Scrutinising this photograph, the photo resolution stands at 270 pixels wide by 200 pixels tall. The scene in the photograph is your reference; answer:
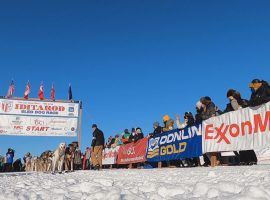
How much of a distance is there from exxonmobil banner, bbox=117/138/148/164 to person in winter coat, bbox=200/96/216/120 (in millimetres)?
5021

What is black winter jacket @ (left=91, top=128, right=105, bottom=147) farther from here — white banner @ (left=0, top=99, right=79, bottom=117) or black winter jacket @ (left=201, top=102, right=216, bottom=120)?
white banner @ (left=0, top=99, right=79, bottom=117)

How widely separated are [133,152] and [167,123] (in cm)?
366

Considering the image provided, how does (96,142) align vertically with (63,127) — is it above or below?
below

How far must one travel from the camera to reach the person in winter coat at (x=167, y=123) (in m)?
14.4

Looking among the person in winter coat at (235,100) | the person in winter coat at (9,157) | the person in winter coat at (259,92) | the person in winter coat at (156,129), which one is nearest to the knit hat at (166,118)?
the person in winter coat at (156,129)

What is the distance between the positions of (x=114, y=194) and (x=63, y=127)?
2625 cm

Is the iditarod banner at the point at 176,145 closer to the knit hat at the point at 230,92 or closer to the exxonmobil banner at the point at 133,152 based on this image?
the exxonmobil banner at the point at 133,152

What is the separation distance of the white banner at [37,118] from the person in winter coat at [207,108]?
1919cm

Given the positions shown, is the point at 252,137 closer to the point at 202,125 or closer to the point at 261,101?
the point at 261,101

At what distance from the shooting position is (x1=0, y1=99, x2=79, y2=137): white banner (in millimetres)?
29094

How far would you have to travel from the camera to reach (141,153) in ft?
54.3

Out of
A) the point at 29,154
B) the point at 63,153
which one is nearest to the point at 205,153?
the point at 63,153

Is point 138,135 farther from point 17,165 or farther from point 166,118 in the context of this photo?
point 17,165

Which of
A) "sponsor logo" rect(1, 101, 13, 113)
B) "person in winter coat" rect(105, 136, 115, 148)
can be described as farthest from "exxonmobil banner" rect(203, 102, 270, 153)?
"sponsor logo" rect(1, 101, 13, 113)
